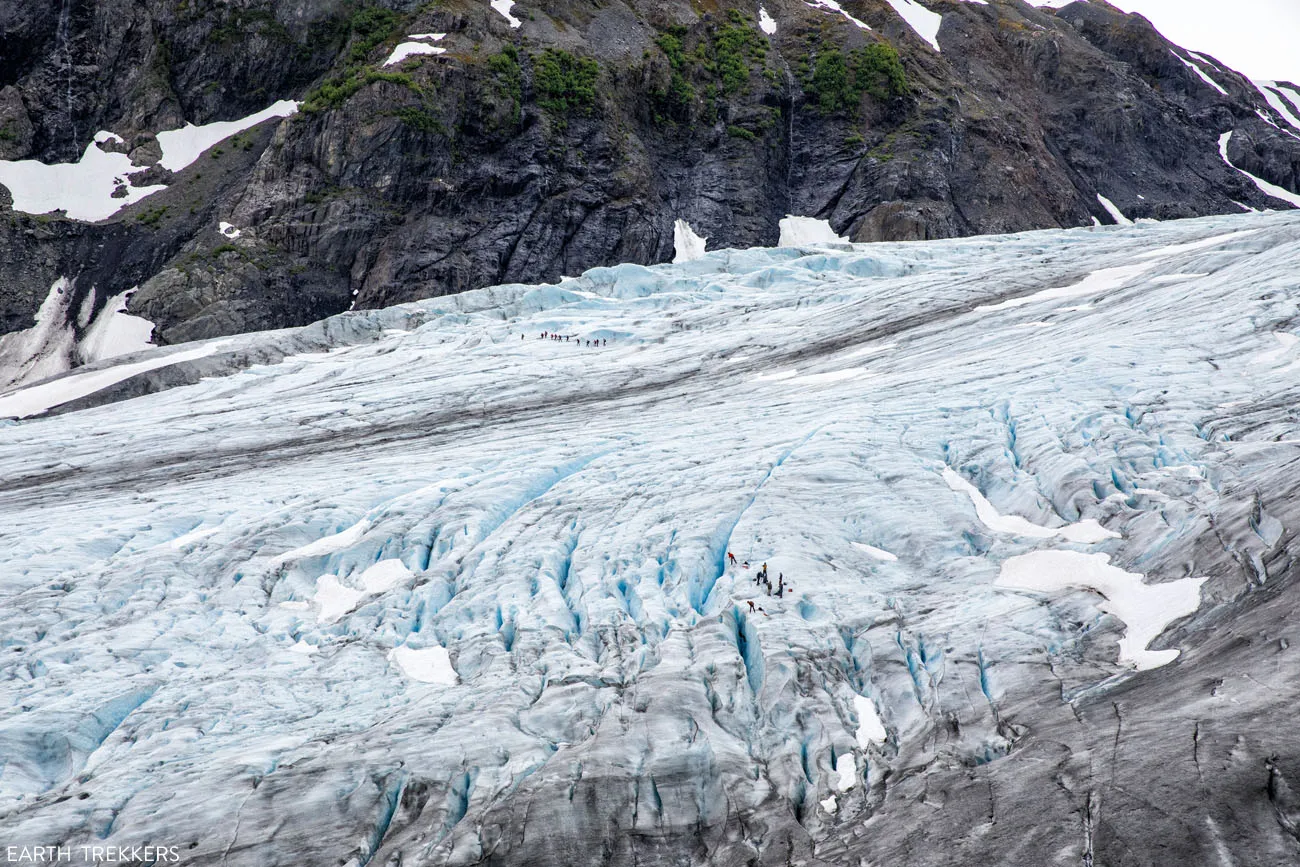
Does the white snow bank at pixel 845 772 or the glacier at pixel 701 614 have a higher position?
the glacier at pixel 701 614

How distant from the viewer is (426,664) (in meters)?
15.0

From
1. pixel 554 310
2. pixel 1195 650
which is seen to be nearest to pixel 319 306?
pixel 554 310

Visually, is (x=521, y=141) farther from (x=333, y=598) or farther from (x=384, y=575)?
(x=333, y=598)

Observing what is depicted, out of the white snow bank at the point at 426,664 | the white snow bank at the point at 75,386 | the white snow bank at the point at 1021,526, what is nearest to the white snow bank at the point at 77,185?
the white snow bank at the point at 75,386

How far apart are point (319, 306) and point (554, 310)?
22.5 metres

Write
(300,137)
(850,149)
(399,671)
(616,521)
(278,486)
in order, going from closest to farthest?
(399,671) < (616,521) < (278,486) < (300,137) < (850,149)

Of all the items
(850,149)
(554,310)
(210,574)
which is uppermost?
(850,149)

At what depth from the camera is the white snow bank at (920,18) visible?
83938 mm

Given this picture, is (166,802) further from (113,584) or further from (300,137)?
(300,137)

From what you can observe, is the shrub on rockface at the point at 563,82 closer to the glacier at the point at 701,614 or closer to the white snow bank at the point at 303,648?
the glacier at the point at 701,614

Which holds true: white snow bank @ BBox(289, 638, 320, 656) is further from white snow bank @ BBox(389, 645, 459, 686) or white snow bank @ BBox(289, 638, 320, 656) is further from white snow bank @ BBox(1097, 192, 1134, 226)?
white snow bank @ BBox(1097, 192, 1134, 226)

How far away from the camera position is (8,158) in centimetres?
6291

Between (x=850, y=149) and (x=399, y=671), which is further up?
(x=850, y=149)

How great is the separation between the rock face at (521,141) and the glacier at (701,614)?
31.4 metres
